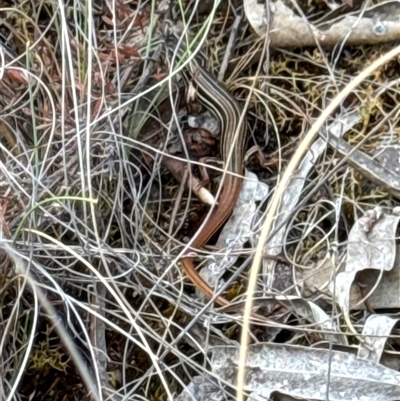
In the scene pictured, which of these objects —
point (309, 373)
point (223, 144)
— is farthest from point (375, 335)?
point (223, 144)

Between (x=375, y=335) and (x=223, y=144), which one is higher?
(x=223, y=144)

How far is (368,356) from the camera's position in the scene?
1759 millimetres

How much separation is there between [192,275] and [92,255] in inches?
9.3

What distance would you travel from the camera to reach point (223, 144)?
215cm

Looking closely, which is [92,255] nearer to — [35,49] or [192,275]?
[192,275]

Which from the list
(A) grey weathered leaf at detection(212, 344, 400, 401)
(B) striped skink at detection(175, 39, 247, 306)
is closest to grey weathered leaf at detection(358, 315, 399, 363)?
(A) grey weathered leaf at detection(212, 344, 400, 401)

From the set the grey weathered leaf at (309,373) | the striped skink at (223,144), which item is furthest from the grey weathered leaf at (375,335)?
the striped skink at (223,144)

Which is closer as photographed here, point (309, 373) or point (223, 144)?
point (309, 373)

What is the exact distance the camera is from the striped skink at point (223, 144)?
2018 mm

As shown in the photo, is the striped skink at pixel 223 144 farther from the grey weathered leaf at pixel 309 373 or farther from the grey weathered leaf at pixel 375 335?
the grey weathered leaf at pixel 375 335

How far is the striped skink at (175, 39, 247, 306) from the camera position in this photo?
6.62 feet

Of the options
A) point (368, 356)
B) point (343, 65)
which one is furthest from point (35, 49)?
point (368, 356)

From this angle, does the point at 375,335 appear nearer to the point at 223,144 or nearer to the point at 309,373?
the point at 309,373

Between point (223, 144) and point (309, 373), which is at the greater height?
point (223, 144)
